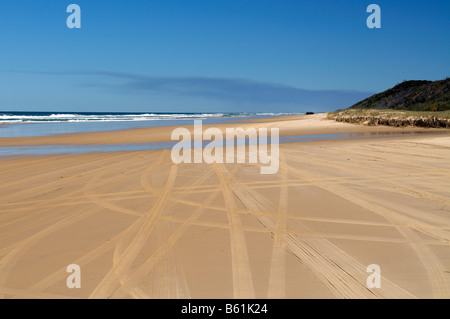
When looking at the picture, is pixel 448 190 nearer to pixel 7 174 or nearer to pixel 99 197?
pixel 99 197

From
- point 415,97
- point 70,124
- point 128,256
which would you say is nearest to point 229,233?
point 128,256

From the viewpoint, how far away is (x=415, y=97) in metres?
39.7

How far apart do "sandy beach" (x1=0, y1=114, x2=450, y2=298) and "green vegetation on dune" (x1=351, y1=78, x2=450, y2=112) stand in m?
28.2

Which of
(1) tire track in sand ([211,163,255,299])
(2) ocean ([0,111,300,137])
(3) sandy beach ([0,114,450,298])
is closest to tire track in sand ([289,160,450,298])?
(3) sandy beach ([0,114,450,298])

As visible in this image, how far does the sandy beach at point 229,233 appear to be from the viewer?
10.6 ft

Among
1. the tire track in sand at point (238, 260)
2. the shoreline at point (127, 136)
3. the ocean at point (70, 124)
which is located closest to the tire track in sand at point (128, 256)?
the tire track in sand at point (238, 260)

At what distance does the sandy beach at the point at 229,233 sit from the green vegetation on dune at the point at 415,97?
2823 centimetres

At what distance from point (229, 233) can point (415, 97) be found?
4199 cm

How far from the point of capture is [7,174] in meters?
8.94

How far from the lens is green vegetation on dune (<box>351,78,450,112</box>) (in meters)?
32.5

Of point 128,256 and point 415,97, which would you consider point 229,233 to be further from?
point 415,97

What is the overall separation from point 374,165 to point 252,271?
679 centimetres

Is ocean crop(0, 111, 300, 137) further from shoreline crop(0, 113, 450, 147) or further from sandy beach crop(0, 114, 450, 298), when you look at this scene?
sandy beach crop(0, 114, 450, 298)
